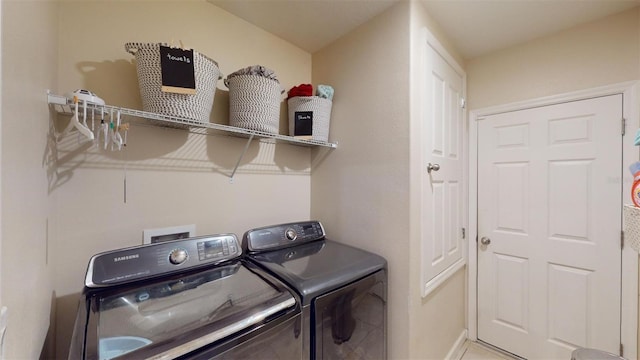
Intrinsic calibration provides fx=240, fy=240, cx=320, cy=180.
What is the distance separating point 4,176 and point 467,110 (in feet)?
8.59

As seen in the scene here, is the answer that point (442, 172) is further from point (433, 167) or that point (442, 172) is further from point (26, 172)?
point (26, 172)

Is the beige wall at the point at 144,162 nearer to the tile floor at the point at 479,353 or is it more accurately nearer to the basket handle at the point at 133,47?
the basket handle at the point at 133,47

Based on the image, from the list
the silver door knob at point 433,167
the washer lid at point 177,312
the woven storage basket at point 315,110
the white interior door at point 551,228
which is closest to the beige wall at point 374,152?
the woven storage basket at point 315,110

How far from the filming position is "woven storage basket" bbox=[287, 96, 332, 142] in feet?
5.25

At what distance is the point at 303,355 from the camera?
940mm

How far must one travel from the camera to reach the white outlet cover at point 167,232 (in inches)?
47.9

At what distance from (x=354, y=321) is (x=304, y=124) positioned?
1.18 m

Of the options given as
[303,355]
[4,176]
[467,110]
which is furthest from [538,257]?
[4,176]

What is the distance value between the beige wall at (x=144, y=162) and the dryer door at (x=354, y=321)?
2.53ft

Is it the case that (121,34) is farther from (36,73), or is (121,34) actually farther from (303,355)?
(303,355)

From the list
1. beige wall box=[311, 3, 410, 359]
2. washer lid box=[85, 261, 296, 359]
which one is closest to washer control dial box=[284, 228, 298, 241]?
beige wall box=[311, 3, 410, 359]

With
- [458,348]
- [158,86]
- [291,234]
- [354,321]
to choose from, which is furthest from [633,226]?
[158,86]

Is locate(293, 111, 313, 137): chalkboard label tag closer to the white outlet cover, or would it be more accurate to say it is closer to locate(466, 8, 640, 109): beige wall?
the white outlet cover

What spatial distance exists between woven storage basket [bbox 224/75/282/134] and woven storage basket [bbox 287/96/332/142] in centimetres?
29
